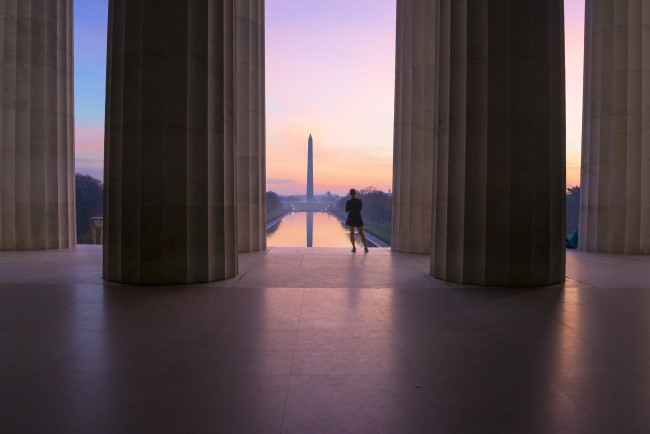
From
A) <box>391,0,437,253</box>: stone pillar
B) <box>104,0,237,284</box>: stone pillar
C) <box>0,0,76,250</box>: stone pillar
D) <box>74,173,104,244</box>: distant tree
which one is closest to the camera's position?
<box>104,0,237,284</box>: stone pillar

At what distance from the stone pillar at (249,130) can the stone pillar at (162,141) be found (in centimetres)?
643

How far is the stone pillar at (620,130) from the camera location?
1834 cm

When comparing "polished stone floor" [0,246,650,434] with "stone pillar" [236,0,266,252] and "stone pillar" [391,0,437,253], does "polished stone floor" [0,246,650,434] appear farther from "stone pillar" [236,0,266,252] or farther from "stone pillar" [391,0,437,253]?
"stone pillar" [391,0,437,253]

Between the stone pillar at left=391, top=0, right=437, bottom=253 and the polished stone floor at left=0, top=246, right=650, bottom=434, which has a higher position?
the stone pillar at left=391, top=0, right=437, bottom=253

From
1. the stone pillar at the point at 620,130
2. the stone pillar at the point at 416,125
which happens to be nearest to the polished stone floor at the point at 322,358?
the stone pillar at the point at 416,125

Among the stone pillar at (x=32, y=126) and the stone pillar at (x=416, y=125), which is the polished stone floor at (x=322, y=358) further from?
the stone pillar at (x=32, y=126)

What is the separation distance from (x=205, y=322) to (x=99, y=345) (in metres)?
1.71

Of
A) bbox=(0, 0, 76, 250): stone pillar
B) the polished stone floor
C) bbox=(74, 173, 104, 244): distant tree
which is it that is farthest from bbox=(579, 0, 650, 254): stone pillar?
bbox=(74, 173, 104, 244): distant tree

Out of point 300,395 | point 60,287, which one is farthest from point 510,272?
point 60,287

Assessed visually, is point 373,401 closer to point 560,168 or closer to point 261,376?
point 261,376

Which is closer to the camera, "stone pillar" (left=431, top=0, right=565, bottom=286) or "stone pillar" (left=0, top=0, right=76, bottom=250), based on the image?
"stone pillar" (left=431, top=0, right=565, bottom=286)

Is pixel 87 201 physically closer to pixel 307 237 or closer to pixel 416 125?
pixel 307 237

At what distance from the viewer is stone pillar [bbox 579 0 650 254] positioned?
18344 millimetres

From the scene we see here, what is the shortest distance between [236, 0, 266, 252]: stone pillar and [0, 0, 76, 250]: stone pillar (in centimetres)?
720
